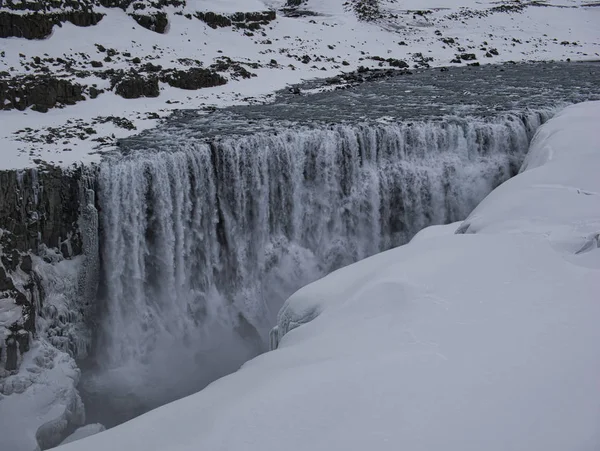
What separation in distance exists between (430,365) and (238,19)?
1080 inches

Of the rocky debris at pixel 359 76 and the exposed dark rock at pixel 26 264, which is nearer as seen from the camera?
the exposed dark rock at pixel 26 264

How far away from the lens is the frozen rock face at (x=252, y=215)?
14141mm

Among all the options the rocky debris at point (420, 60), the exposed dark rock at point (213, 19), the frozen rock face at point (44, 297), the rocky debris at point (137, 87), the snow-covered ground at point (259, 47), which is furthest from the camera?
the rocky debris at point (420, 60)

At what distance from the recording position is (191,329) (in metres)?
14.6

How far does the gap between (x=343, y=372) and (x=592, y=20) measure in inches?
1686

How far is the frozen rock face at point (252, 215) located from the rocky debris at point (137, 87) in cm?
541

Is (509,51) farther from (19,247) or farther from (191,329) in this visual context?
(19,247)

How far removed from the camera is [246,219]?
51.6 feet

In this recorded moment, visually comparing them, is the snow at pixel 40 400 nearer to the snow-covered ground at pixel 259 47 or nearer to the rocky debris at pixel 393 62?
the snow-covered ground at pixel 259 47

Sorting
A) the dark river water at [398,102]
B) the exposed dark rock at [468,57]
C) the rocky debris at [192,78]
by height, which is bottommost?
the dark river water at [398,102]

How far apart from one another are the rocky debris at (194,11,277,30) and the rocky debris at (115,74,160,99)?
9.19 m

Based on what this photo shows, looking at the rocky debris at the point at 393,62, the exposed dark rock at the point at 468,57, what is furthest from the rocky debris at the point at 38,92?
the exposed dark rock at the point at 468,57

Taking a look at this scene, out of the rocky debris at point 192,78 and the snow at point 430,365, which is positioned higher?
the rocky debris at point 192,78

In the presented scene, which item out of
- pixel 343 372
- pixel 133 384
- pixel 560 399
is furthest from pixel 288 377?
pixel 133 384
